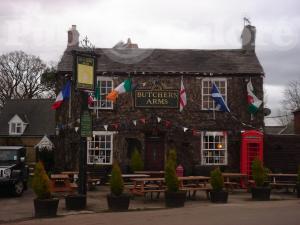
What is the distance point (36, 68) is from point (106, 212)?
142 ft

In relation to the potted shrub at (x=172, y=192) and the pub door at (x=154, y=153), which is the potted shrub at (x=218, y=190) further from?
the pub door at (x=154, y=153)

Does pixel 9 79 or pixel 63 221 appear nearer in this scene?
pixel 63 221

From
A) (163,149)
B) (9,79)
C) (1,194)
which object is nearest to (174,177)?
(1,194)

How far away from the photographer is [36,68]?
5659cm

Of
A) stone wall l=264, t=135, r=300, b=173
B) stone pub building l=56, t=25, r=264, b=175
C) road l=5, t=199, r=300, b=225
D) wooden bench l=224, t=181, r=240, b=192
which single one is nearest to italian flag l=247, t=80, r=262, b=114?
stone pub building l=56, t=25, r=264, b=175

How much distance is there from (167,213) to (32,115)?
115ft

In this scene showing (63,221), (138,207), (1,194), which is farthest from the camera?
(1,194)

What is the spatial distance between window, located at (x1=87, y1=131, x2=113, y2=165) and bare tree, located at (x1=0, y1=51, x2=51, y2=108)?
32.0 metres

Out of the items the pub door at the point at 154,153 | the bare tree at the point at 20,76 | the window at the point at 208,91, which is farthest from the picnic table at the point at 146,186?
the bare tree at the point at 20,76

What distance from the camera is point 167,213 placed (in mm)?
14812

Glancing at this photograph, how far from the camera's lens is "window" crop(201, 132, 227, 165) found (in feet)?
84.2

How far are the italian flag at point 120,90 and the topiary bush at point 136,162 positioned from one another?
277cm

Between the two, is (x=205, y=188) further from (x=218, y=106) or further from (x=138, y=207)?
(x=218, y=106)

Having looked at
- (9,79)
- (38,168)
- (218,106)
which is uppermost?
(9,79)
